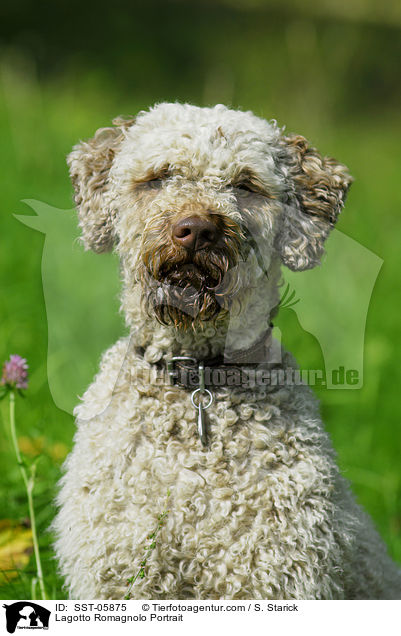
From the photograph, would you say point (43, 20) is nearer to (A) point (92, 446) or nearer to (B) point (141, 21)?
(B) point (141, 21)

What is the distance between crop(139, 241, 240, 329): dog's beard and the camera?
2.51 m

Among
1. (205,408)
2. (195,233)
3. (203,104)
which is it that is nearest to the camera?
(195,233)

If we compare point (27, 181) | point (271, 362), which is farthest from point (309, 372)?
point (27, 181)

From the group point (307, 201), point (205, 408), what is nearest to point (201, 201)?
point (307, 201)

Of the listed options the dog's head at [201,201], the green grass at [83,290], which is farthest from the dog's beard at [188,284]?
the green grass at [83,290]

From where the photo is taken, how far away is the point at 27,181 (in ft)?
20.1

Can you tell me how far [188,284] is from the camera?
2.60 meters

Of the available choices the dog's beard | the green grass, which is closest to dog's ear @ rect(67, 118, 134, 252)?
the dog's beard

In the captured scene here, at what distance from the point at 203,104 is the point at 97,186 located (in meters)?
1.42
